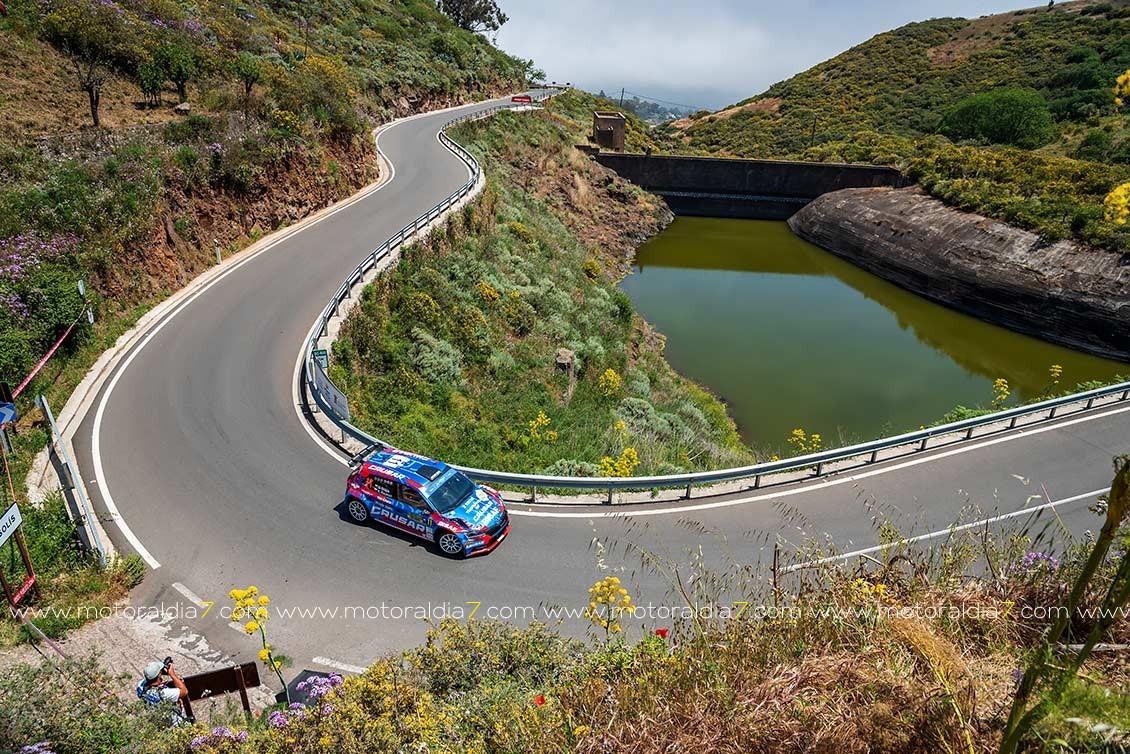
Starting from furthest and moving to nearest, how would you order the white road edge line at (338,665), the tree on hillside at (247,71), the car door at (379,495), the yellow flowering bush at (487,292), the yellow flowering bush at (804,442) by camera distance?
the tree on hillside at (247,71), the yellow flowering bush at (487,292), the yellow flowering bush at (804,442), the car door at (379,495), the white road edge line at (338,665)

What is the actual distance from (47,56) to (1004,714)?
35.8 metres

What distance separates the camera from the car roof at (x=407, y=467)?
11500mm

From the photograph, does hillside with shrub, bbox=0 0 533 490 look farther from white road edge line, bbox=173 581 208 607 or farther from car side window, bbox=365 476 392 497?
car side window, bbox=365 476 392 497

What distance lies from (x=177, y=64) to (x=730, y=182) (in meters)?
44.8

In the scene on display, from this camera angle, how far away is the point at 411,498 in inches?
451

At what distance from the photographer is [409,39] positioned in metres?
59.5

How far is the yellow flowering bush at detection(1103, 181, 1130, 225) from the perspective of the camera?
448 centimetres

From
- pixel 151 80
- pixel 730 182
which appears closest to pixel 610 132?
pixel 730 182

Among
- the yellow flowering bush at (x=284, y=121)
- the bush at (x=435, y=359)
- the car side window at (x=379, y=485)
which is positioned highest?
the yellow flowering bush at (x=284, y=121)

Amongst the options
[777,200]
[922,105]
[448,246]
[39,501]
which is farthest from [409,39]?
[922,105]

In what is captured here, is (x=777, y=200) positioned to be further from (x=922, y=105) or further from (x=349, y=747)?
(x=349, y=747)

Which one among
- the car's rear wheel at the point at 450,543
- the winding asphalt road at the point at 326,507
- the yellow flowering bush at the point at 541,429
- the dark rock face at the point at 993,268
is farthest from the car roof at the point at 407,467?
the dark rock face at the point at 993,268

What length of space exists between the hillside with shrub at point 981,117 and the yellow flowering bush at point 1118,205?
110ft

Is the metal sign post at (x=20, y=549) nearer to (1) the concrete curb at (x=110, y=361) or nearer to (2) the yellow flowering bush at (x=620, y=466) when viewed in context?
(1) the concrete curb at (x=110, y=361)
